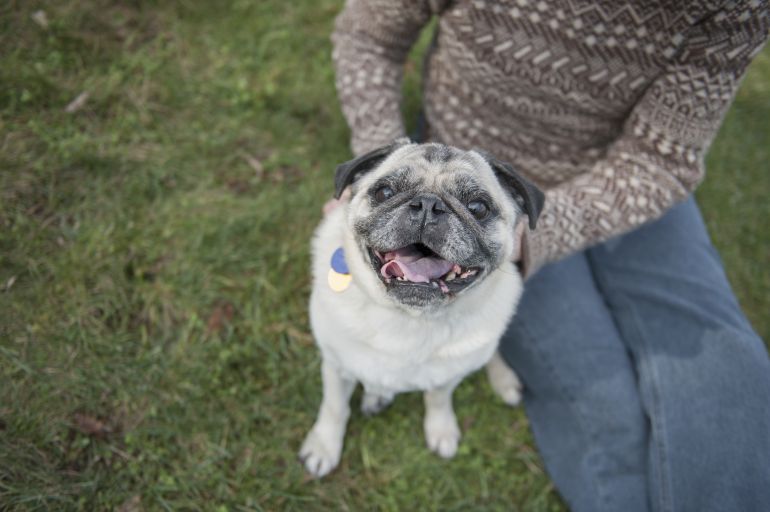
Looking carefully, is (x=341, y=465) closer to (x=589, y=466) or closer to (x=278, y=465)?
(x=278, y=465)

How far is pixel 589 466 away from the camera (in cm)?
309

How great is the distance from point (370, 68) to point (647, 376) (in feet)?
8.11

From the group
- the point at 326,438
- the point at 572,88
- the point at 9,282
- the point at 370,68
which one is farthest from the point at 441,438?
the point at 9,282

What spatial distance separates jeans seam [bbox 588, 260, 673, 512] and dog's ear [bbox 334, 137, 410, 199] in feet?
5.97

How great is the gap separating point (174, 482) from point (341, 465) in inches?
39.2

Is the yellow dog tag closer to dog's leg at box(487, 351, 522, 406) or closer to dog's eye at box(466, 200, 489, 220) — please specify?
dog's eye at box(466, 200, 489, 220)

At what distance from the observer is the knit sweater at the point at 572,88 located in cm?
264

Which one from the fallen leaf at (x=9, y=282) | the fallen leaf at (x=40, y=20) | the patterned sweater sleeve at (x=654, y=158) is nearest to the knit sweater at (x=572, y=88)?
the patterned sweater sleeve at (x=654, y=158)

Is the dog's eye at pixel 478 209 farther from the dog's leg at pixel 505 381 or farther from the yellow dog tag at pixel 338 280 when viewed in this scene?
the dog's leg at pixel 505 381

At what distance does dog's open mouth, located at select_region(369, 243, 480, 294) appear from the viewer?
2316mm

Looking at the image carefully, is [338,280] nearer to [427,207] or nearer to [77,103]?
[427,207]

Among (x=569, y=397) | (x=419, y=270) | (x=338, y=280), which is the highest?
(x=419, y=270)

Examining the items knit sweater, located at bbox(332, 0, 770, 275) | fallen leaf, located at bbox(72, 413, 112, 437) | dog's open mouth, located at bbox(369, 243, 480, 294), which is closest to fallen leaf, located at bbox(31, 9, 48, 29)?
knit sweater, located at bbox(332, 0, 770, 275)

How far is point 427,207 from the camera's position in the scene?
7.18 ft
